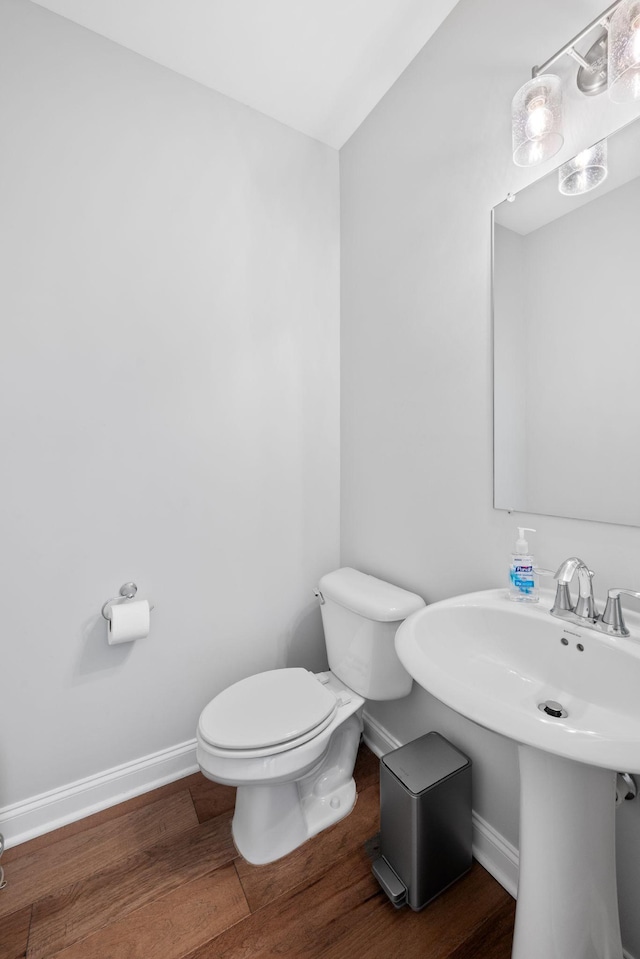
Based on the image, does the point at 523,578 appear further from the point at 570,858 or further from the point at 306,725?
the point at 306,725

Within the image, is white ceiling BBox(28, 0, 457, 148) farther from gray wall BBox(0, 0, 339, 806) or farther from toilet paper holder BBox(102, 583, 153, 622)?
toilet paper holder BBox(102, 583, 153, 622)

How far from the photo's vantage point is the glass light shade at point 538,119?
95 centimetres

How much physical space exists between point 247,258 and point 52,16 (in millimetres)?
865

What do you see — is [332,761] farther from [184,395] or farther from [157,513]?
[184,395]

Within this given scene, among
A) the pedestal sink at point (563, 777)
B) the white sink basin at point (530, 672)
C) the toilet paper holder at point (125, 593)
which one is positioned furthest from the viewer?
the toilet paper holder at point (125, 593)

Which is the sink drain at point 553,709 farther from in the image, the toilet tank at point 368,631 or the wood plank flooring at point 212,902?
the wood plank flooring at point 212,902

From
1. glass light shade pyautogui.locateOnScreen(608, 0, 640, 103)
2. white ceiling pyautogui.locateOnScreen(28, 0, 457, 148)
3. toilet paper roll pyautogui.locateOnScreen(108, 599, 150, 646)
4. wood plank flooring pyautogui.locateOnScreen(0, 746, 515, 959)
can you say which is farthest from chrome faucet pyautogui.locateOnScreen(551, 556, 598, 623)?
white ceiling pyautogui.locateOnScreen(28, 0, 457, 148)

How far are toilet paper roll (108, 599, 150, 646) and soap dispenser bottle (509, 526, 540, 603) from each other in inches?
44.6

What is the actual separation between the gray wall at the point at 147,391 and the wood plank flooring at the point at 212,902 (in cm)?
24

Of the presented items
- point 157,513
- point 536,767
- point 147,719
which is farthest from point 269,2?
point 147,719

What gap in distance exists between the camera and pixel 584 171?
94cm

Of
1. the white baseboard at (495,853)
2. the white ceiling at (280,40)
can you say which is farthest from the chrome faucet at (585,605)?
the white ceiling at (280,40)

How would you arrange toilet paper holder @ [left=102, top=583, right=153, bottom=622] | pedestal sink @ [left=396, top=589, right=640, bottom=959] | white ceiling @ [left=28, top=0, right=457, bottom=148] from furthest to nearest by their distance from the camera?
1. toilet paper holder @ [left=102, top=583, right=153, bottom=622]
2. white ceiling @ [left=28, top=0, right=457, bottom=148]
3. pedestal sink @ [left=396, top=589, right=640, bottom=959]

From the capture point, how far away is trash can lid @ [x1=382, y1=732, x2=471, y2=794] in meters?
1.10
